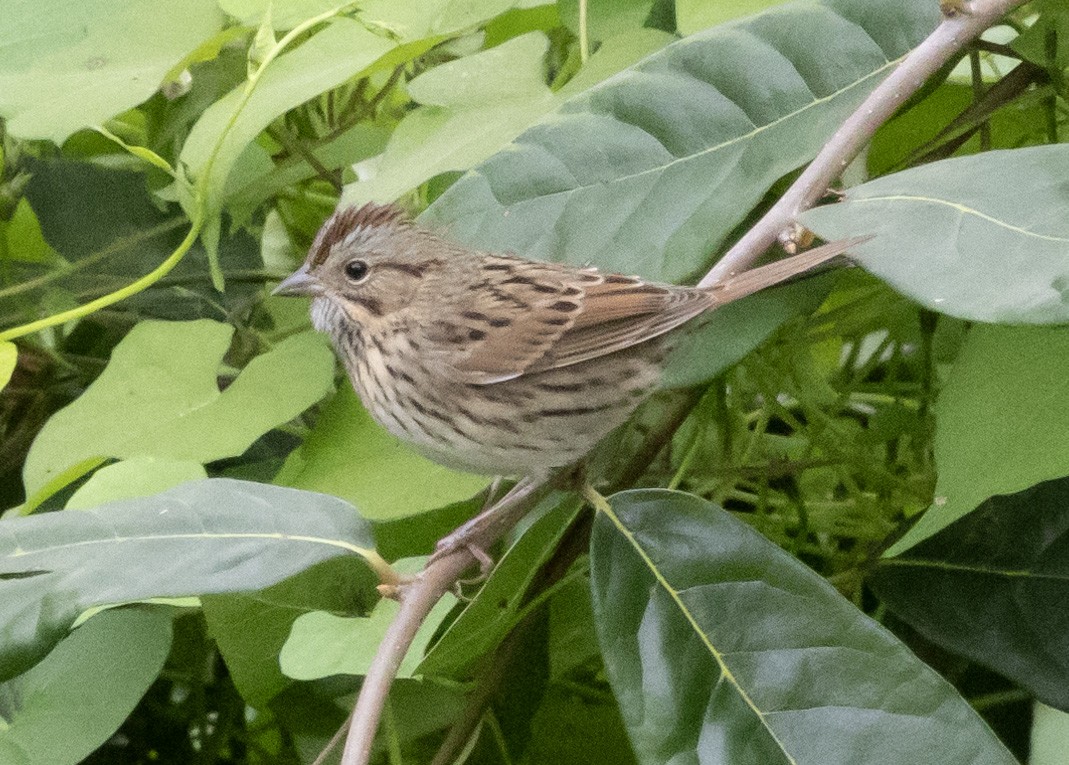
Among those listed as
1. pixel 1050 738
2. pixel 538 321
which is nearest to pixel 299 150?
pixel 538 321

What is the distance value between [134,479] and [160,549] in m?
0.29

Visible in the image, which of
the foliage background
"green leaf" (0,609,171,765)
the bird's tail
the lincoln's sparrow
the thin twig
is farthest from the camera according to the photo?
the thin twig

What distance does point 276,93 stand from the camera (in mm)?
1334

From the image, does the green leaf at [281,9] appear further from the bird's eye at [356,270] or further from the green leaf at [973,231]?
the green leaf at [973,231]

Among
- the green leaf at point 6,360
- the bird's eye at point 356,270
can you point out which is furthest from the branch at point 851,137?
the bird's eye at point 356,270

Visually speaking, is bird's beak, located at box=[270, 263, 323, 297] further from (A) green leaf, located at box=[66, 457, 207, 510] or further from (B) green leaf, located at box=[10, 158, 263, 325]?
(A) green leaf, located at box=[66, 457, 207, 510]

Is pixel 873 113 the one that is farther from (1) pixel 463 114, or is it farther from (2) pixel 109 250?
(2) pixel 109 250

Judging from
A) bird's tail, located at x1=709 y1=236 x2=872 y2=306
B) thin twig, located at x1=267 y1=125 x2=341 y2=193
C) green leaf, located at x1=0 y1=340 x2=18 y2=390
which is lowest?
green leaf, located at x1=0 y1=340 x2=18 y2=390

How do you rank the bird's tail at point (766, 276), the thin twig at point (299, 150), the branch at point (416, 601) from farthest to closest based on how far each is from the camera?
the thin twig at point (299, 150) → the bird's tail at point (766, 276) → the branch at point (416, 601)

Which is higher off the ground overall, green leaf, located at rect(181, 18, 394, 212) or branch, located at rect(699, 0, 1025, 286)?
branch, located at rect(699, 0, 1025, 286)

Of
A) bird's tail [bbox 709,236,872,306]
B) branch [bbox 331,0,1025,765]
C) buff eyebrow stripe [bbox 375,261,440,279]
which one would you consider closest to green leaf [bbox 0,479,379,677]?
branch [bbox 331,0,1025,765]

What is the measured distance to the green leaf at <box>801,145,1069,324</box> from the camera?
2.94ft

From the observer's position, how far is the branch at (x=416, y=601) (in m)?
0.87

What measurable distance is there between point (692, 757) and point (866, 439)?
0.66 metres
